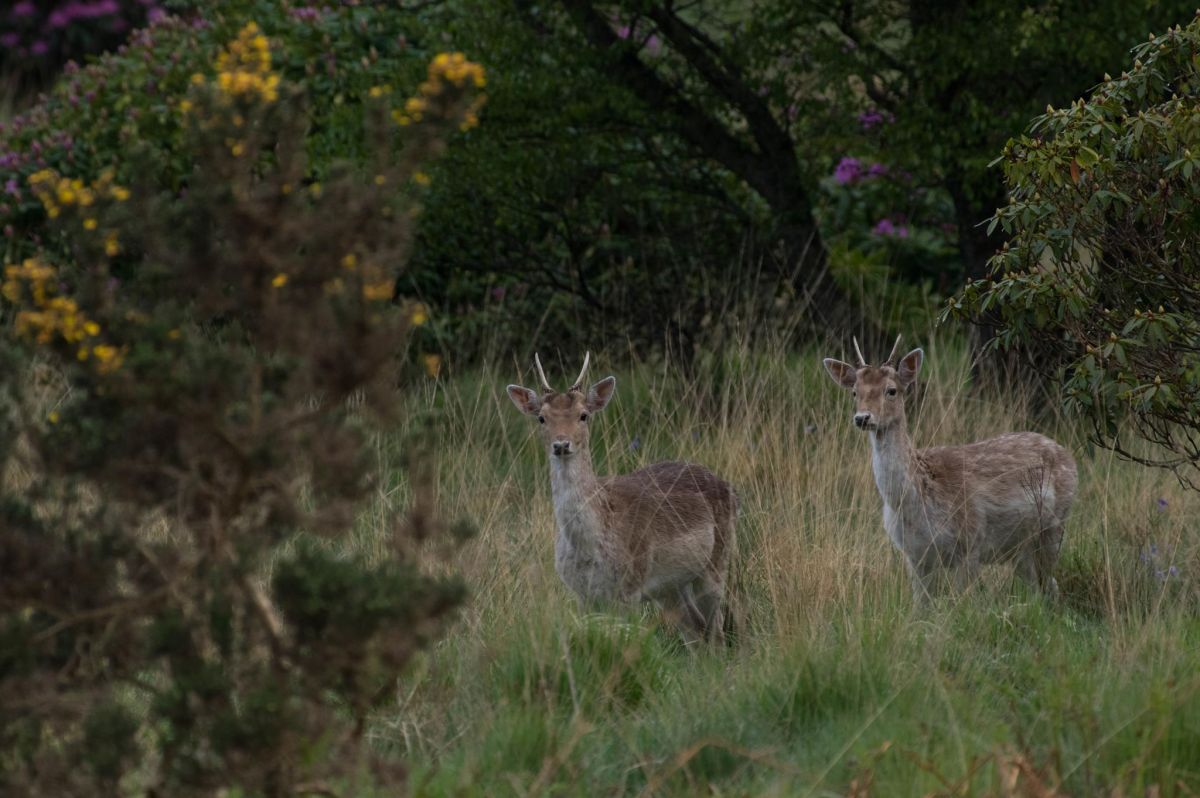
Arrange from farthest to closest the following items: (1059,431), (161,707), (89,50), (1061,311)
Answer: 1. (89,50)
2. (1059,431)
3. (1061,311)
4. (161,707)

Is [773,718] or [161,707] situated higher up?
[161,707]

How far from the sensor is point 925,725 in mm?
5082

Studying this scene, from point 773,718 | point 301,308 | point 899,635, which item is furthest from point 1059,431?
point 301,308

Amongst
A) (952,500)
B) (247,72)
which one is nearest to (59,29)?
(952,500)

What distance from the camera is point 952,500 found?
792 centimetres

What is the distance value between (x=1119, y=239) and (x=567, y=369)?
5.22 metres

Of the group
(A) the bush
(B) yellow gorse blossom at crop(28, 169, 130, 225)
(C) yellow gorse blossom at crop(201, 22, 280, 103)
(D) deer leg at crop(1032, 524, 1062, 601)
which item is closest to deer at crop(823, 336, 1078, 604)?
(D) deer leg at crop(1032, 524, 1062, 601)

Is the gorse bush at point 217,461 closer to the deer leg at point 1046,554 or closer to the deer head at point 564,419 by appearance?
the deer head at point 564,419

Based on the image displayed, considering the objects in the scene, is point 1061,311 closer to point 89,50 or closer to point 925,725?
point 925,725

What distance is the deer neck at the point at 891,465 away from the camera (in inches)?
310

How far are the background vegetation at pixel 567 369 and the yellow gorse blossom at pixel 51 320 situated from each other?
1 cm

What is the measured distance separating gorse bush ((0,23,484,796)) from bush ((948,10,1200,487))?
3333 millimetres

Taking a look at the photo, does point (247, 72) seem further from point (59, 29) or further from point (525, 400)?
point (59, 29)

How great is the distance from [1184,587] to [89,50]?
16709 mm
